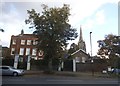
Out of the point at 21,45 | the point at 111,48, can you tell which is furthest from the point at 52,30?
the point at 21,45

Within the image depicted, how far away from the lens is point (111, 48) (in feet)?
156

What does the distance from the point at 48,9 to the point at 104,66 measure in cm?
2098

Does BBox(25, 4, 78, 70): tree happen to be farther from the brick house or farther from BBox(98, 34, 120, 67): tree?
the brick house

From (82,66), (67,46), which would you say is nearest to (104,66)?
(82,66)

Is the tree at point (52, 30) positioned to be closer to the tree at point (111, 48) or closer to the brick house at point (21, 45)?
the tree at point (111, 48)

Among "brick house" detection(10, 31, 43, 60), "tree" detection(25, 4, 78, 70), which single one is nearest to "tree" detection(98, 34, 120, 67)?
"tree" detection(25, 4, 78, 70)

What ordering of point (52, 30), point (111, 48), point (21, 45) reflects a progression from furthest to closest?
point (21, 45), point (111, 48), point (52, 30)

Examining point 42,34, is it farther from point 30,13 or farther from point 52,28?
point 30,13

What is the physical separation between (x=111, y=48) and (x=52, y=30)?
1367 cm

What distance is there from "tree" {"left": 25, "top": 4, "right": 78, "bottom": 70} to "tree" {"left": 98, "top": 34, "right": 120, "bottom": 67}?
8410mm

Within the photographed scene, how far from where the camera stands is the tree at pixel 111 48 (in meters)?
47.3

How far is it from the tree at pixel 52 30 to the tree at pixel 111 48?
27.6 feet

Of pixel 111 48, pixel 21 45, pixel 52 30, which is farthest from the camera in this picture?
pixel 21 45

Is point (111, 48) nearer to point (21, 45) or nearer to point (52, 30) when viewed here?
point (52, 30)
